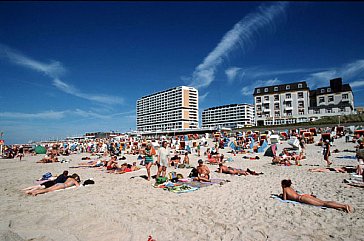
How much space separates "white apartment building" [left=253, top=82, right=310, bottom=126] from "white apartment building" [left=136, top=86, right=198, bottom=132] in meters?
41.7

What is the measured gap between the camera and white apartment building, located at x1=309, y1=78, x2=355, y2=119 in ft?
131

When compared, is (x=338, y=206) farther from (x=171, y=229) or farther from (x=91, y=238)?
(x=91, y=238)

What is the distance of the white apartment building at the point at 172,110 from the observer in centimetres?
8819

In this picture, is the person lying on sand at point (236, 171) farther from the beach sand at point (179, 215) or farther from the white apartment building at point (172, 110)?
the white apartment building at point (172, 110)

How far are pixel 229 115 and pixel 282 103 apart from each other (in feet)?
189

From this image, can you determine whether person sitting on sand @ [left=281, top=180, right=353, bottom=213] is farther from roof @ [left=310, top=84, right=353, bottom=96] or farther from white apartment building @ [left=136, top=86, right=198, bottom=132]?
white apartment building @ [left=136, top=86, right=198, bottom=132]

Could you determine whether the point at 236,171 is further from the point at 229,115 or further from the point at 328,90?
the point at 229,115

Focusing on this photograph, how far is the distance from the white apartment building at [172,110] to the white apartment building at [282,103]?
41734 millimetres

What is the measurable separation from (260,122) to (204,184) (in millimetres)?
45160

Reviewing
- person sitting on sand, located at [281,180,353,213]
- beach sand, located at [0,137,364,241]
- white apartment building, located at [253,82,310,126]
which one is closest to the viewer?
beach sand, located at [0,137,364,241]

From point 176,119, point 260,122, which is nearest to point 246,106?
point 176,119

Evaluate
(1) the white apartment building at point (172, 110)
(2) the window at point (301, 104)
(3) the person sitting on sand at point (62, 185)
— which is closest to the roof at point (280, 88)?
(2) the window at point (301, 104)

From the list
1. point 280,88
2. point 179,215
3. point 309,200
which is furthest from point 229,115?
point 179,215

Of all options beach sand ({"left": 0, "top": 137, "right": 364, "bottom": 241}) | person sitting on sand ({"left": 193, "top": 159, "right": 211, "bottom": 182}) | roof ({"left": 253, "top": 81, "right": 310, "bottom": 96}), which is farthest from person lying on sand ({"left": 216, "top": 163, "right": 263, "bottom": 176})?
roof ({"left": 253, "top": 81, "right": 310, "bottom": 96})
